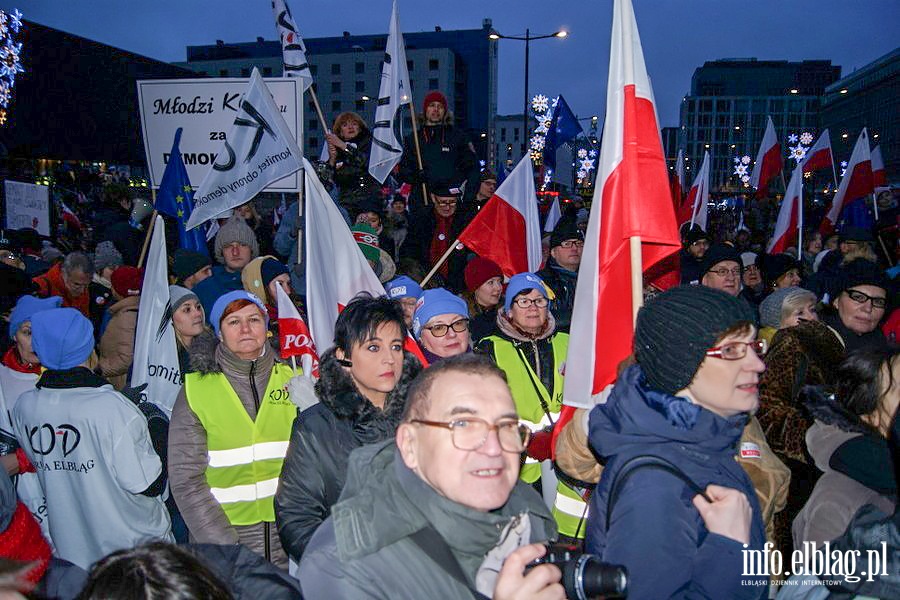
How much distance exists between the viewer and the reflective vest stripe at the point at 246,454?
363cm

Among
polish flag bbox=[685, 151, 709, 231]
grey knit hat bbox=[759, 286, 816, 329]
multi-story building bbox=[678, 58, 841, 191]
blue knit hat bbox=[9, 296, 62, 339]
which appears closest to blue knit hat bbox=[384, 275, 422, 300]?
blue knit hat bbox=[9, 296, 62, 339]

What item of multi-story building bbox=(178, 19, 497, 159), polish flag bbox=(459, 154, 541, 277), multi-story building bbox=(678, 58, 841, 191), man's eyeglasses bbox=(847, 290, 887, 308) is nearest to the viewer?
man's eyeglasses bbox=(847, 290, 887, 308)

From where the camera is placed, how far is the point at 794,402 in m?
3.94

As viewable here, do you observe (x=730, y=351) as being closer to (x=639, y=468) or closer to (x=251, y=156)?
(x=639, y=468)

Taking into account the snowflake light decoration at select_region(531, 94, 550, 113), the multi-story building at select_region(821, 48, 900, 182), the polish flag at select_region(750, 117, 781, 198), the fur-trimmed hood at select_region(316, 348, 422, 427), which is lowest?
the fur-trimmed hood at select_region(316, 348, 422, 427)

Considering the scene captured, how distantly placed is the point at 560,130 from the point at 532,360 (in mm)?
9504

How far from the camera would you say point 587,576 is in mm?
1613

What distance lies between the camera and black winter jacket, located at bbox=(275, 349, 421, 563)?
292 centimetres

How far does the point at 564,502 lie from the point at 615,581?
87.7 inches

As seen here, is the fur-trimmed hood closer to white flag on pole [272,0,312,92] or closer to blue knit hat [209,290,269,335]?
blue knit hat [209,290,269,335]

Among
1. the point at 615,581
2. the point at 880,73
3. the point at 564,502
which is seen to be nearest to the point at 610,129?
the point at 564,502

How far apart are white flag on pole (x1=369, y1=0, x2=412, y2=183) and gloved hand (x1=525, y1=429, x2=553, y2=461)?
503 cm

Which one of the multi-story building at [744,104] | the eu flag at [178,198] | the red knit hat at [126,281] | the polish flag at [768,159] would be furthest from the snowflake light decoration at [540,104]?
the multi-story building at [744,104]

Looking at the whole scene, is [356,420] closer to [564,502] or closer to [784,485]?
[564,502]
